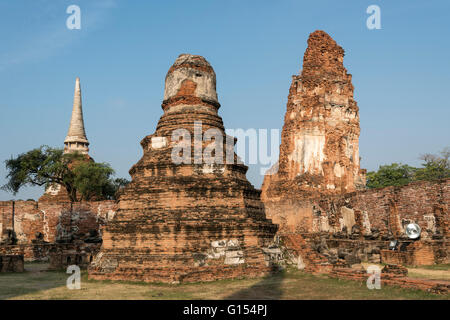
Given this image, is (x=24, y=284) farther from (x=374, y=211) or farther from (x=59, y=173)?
(x=59, y=173)

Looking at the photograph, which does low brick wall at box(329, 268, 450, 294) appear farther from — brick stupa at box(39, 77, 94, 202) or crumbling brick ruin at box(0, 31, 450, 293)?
brick stupa at box(39, 77, 94, 202)

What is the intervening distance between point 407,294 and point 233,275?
3795 millimetres

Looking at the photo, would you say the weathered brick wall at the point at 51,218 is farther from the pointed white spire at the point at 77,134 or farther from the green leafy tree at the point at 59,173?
the pointed white spire at the point at 77,134

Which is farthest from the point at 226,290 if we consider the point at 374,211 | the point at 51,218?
the point at 51,218

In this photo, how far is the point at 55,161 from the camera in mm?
28891

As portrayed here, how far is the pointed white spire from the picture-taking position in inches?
1294

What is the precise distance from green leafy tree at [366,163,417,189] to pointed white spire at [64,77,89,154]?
917 inches

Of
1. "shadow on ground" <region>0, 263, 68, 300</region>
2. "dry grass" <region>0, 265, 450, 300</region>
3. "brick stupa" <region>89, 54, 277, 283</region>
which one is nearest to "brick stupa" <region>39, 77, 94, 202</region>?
"shadow on ground" <region>0, 263, 68, 300</region>

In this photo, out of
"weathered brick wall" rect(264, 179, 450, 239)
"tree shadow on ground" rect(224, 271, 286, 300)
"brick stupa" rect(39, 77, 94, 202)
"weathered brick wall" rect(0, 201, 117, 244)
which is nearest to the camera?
"tree shadow on ground" rect(224, 271, 286, 300)

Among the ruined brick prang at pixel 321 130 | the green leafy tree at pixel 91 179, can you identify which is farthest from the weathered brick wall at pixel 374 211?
the green leafy tree at pixel 91 179

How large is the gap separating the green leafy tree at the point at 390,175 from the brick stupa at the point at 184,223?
88.8 feet

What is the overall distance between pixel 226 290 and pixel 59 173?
2271 centimetres
